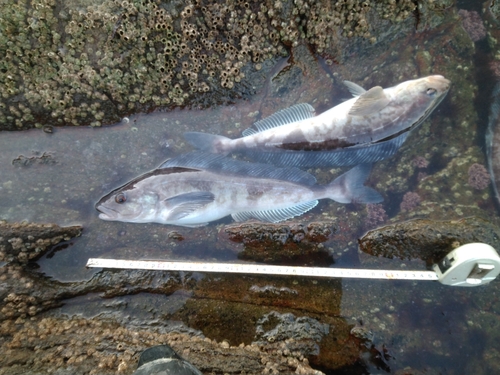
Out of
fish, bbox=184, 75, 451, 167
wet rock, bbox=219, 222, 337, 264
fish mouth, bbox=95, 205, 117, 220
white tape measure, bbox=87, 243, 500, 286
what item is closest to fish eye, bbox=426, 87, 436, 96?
fish, bbox=184, 75, 451, 167

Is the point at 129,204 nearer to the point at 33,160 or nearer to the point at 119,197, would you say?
the point at 119,197

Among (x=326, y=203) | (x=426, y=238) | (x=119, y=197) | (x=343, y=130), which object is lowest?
(x=426, y=238)

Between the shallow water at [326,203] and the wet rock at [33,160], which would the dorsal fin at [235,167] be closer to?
the shallow water at [326,203]

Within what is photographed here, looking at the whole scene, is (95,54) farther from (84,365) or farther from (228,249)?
(84,365)

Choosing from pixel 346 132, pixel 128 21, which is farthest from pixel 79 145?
pixel 346 132

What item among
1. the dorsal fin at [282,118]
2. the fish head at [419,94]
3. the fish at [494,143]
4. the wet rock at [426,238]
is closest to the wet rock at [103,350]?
the wet rock at [426,238]

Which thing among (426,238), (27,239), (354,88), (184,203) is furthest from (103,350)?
(354,88)

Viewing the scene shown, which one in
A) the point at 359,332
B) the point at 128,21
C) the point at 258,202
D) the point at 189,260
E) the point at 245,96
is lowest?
the point at 359,332

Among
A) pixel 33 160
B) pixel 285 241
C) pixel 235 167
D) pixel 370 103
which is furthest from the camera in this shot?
pixel 235 167

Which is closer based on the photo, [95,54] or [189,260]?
[95,54]
